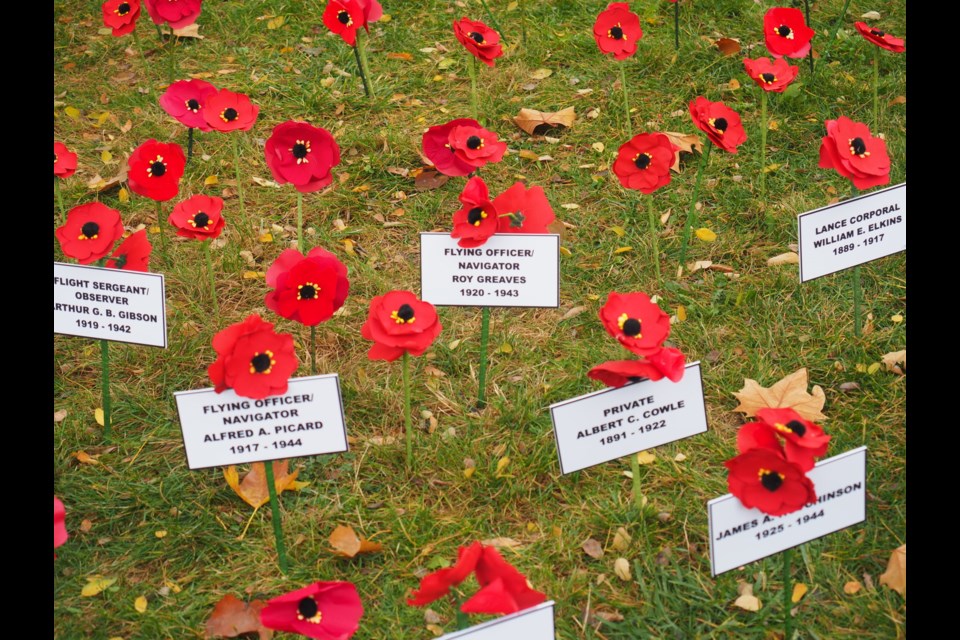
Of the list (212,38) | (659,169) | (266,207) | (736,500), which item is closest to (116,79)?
(212,38)

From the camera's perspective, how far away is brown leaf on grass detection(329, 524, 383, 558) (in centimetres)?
212

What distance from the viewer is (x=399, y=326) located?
6.63ft

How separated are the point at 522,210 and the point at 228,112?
1069mm

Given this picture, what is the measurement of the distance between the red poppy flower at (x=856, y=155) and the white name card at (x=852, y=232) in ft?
0.18

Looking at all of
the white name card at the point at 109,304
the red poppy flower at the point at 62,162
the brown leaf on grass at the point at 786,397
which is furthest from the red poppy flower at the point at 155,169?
the brown leaf on grass at the point at 786,397

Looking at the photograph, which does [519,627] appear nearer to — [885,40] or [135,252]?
[135,252]

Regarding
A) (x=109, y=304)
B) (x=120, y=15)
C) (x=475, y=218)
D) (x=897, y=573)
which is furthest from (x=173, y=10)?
(x=897, y=573)

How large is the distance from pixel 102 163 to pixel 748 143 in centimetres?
252

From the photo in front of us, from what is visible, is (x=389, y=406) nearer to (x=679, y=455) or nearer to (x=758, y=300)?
(x=679, y=455)

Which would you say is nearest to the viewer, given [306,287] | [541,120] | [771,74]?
[306,287]

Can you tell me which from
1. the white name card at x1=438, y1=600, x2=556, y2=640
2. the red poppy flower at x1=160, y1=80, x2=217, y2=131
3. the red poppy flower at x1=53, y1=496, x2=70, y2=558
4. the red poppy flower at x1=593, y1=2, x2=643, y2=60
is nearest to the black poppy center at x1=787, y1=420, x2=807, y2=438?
the white name card at x1=438, y1=600, x2=556, y2=640

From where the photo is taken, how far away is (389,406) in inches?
101

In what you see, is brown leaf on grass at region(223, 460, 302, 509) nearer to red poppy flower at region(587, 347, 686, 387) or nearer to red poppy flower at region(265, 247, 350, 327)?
red poppy flower at region(265, 247, 350, 327)

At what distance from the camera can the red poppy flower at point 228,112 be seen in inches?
110
